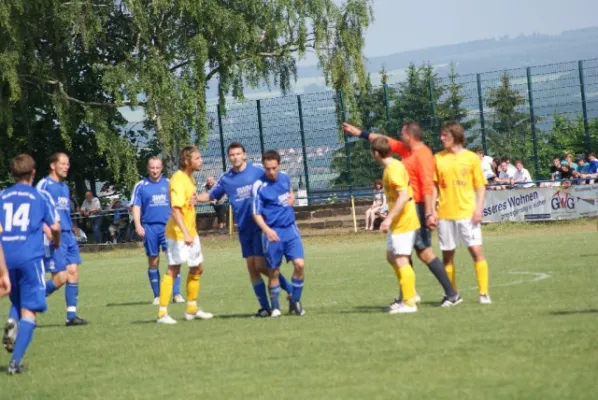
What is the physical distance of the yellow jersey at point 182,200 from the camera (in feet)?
46.7

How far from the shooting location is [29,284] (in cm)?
1129

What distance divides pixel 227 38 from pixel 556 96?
10.4m

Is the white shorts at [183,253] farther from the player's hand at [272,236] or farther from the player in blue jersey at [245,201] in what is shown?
the player's hand at [272,236]

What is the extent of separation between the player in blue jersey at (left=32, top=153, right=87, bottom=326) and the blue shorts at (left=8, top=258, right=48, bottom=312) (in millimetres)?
4177

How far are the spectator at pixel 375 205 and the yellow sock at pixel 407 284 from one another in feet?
66.1

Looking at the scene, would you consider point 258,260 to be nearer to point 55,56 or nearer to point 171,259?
point 171,259

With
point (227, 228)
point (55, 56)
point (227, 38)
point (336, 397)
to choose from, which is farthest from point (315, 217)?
point (336, 397)

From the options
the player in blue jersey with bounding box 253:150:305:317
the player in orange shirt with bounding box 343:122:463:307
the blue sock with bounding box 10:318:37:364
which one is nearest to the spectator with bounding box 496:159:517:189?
the player in orange shirt with bounding box 343:122:463:307

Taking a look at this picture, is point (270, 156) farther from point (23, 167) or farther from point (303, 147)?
point (303, 147)

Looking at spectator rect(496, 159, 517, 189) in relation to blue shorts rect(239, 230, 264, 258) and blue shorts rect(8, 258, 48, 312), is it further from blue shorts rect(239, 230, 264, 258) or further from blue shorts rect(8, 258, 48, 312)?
blue shorts rect(8, 258, 48, 312)

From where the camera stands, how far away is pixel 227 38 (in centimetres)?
3956

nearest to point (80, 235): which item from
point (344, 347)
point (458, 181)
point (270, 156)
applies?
point (270, 156)

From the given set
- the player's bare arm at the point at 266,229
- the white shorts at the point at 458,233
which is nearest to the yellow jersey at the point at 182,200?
the player's bare arm at the point at 266,229

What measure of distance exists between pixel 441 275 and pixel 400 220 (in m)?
0.88
